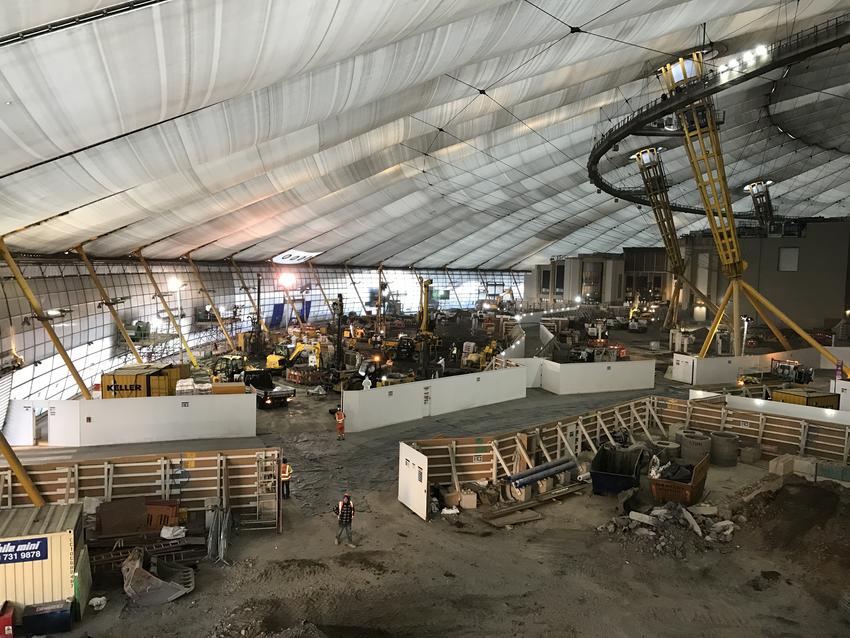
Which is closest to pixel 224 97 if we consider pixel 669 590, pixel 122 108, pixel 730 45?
pixel 122 108

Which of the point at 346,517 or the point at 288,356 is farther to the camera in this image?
the point at 288,356

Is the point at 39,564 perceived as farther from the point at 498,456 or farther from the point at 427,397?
the point at 427,397

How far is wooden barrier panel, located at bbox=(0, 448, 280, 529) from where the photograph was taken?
39.2 feet

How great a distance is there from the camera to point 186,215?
25.6m

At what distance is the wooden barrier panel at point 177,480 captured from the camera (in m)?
11.9

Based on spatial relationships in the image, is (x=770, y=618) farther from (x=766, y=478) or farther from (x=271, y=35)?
(x=271, y=35)

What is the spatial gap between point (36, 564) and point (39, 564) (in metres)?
0.04

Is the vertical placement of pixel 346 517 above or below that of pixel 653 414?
below

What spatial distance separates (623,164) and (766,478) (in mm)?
32348

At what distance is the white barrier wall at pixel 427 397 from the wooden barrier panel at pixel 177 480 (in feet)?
21.0

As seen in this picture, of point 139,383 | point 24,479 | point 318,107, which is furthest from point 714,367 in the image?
point 24,479

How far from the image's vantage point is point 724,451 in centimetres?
1636

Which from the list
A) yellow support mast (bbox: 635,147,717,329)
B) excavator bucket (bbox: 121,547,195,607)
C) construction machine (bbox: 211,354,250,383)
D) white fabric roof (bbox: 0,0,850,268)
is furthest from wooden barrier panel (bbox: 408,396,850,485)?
yellow support mast (bbox: 635,147,717,329)

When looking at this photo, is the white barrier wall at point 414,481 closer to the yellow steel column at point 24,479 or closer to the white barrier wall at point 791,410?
the yellow steel column at point 24,479
